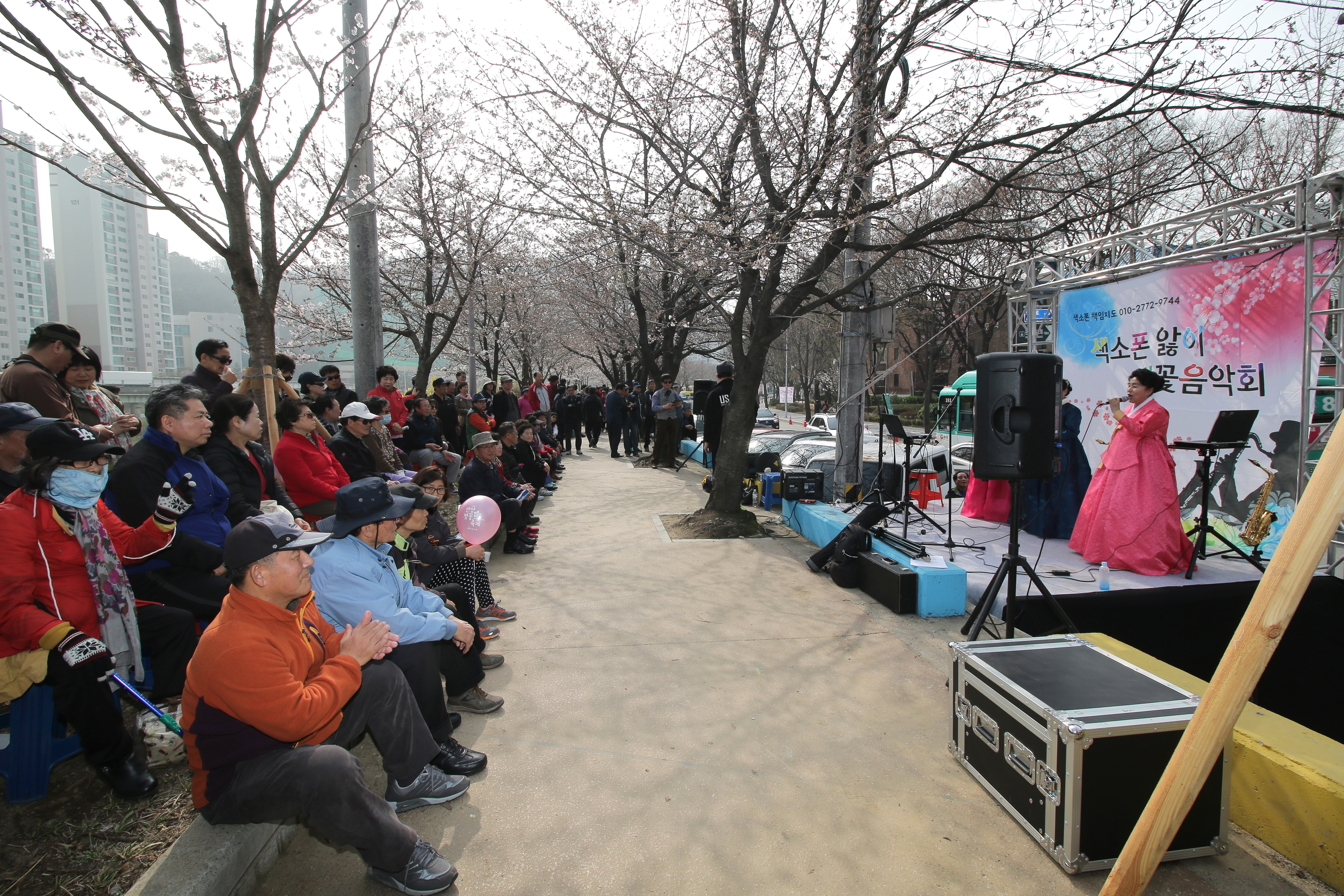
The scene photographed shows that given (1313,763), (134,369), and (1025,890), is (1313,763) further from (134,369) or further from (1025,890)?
(134,369)

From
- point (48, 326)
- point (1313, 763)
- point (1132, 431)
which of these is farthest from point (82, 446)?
point (1132, 431)

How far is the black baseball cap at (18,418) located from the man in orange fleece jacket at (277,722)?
1.60 metres

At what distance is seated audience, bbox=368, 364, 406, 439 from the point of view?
24.9 ft

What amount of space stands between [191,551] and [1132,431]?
286 inches

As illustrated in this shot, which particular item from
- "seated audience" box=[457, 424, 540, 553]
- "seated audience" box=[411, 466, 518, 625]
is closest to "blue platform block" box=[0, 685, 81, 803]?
"seated audience" box=[411, 466, 518, 625]

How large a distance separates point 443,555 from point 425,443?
16.9 ft

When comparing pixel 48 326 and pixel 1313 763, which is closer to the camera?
pixel 1313 763

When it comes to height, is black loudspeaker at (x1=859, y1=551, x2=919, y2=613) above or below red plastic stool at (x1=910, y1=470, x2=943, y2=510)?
below

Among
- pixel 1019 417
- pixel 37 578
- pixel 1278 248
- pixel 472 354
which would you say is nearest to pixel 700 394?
pixel 472 354

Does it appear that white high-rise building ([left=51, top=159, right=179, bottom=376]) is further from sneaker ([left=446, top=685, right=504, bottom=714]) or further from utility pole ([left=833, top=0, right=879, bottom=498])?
sneaker ([left=446, top=685, right=504, bottom=714])

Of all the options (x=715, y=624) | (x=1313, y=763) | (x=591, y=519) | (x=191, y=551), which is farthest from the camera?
(x=591, y=519)

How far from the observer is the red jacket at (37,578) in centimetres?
253

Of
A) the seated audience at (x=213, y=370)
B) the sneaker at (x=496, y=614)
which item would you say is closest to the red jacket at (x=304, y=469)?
the seated audience at (x=213, y=370)

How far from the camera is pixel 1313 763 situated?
2459mm
